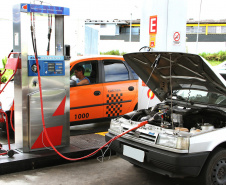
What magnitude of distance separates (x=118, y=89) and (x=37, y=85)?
228 cm

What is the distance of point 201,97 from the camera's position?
4.38 m

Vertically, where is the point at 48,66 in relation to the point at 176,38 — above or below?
below

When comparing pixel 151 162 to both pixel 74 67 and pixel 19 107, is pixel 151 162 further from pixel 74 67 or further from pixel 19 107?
pixel 74 67

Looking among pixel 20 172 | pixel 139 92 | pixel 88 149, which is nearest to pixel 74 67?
pixel 139 92

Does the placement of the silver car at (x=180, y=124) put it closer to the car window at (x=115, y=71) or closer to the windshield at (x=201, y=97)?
the windshield at (x=201, y=97)

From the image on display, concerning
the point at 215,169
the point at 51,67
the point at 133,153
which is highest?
the point at 51,67

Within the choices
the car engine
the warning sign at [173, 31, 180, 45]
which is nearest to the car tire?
the car engine

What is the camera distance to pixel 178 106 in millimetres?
4391

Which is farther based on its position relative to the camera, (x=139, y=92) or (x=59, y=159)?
(x=139, y=92)

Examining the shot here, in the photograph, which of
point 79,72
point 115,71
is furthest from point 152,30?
point 79,72

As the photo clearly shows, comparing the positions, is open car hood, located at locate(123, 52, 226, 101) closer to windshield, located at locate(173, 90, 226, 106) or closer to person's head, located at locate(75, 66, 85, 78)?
windshield, located at locate(173, 90, 226, 106)

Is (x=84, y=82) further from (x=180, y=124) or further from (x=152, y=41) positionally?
(x=180, y=124)

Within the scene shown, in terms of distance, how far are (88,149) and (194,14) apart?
43.9ft

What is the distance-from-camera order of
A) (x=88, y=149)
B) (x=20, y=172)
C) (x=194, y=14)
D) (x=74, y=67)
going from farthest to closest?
(x=194, y=14) < (x=74, y=67) < (x=88, y=149) < (x=20, y=172)
